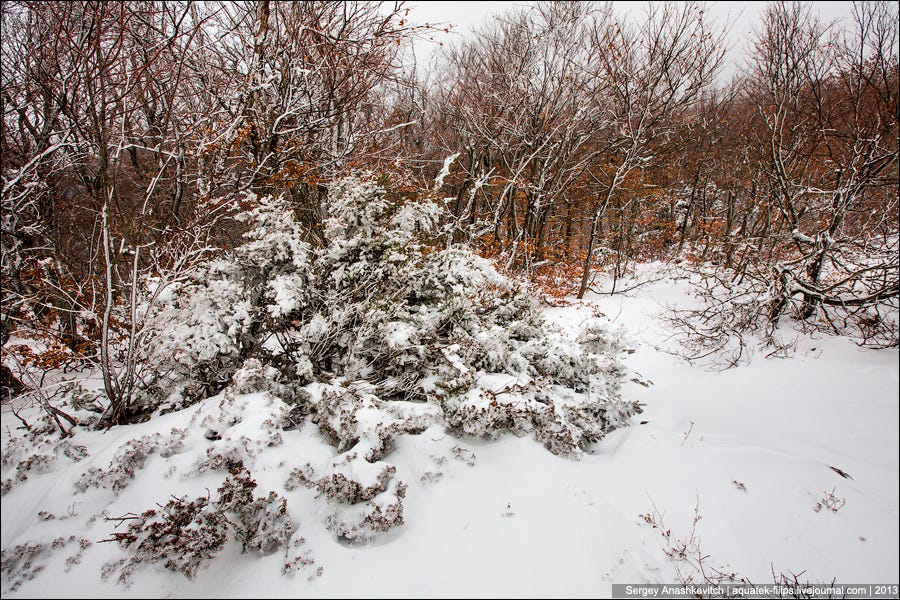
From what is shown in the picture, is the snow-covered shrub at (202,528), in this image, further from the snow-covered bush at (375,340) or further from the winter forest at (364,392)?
the snow-covered bush at (375,340)

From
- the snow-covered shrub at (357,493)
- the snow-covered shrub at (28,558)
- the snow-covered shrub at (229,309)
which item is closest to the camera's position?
the snow-covered shrub at (28,558)

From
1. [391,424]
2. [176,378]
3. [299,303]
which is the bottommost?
[391,424]

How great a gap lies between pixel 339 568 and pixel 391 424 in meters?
1.10

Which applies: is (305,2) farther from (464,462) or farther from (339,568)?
(339,568)

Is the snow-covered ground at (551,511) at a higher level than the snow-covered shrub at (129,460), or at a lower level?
lower

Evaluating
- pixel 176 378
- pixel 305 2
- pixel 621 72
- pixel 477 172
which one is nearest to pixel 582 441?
→ pixel 176 378

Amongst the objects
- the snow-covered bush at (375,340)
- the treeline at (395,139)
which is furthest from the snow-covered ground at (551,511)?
the treeline at (395,139)

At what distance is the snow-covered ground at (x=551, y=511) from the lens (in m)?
2.26

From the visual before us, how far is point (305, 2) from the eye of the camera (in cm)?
471

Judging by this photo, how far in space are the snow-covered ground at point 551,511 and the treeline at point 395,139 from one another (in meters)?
1.59

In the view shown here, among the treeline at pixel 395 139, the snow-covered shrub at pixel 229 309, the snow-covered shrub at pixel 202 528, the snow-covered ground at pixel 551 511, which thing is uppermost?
the treeline at pixel 395 139

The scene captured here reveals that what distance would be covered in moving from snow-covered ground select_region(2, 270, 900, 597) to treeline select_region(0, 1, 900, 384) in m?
1.59

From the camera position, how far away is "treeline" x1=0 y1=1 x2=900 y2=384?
3.72 m

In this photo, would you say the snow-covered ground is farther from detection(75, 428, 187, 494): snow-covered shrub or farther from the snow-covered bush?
the snow-covered bush
